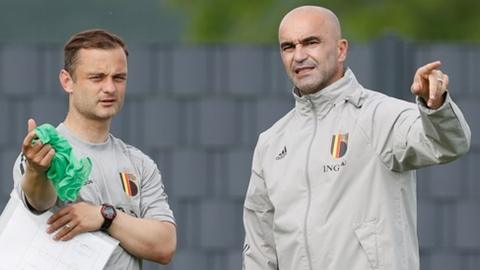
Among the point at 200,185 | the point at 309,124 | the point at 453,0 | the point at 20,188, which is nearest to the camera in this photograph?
the point at 20,188

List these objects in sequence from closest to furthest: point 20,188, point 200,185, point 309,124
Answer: point 20,188 < point 309,124 < point 200,185

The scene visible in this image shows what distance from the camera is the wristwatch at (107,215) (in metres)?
6.27

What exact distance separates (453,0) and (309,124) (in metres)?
12.2

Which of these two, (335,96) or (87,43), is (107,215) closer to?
(87,43)

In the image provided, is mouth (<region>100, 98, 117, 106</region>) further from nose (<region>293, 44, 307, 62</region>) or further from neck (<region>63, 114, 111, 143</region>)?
nose (<region>293, 44, 307, 62</region>)

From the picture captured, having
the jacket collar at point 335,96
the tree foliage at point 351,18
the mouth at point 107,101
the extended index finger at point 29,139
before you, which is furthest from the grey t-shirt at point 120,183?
the tree foliage at point 351,18

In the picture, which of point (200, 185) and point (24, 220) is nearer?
point (24, 220)

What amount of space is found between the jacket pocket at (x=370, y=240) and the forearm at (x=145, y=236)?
0.67 meters

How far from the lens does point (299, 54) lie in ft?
21.4

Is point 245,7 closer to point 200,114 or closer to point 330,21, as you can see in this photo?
point 200,114

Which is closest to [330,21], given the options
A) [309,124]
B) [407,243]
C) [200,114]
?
[309,124]

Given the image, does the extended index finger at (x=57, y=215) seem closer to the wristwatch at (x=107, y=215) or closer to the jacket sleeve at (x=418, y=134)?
the wristwatch at (x=107, y=215)

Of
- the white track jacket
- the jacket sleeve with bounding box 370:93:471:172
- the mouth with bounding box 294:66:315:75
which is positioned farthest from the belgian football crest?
the mouth with bounding box 294:66:315:75

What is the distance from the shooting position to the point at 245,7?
18922mm
